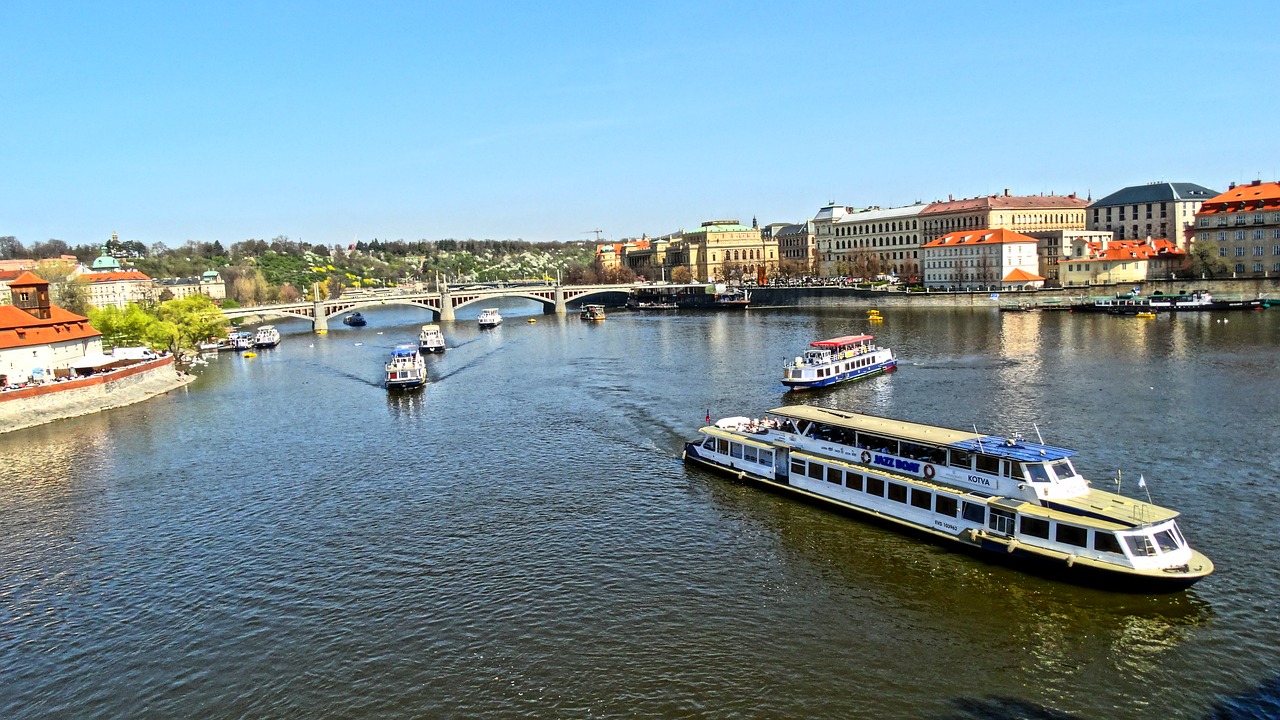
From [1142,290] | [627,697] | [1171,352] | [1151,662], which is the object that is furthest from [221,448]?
[1142,290]

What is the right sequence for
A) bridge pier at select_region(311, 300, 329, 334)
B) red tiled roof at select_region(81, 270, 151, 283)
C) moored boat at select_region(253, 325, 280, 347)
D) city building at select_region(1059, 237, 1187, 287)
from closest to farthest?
moored boat at select_region(253, 325, 280, 347) < city building at select_region(1059, 237, 1187, 287) < bridge pier at select_region(311, 300, 329, 334) < red tiled roof at select_region(81, 270, 151, 283)

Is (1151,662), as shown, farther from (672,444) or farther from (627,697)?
(672,444)

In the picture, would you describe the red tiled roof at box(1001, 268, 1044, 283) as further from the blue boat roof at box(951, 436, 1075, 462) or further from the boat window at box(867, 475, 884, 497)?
the boat window at box(867, 475, 884, 497)

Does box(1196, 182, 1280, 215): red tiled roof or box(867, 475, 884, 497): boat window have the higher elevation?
box(1196, 182, 1280, 215): red tiled roof

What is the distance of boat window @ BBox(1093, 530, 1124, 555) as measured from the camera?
22.9 m

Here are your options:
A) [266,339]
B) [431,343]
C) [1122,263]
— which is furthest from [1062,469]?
[1122,263]

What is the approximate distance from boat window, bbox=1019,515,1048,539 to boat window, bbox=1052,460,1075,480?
1.96 m

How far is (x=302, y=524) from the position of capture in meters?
31.5

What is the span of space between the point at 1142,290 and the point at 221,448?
106 m

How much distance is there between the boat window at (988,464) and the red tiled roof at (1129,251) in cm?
10150

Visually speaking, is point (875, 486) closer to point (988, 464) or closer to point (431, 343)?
point (988, 464)

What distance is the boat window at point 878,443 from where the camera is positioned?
30297 mm

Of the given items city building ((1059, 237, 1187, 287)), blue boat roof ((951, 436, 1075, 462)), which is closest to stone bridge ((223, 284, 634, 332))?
city building ((1059, 237, 1187, 287))

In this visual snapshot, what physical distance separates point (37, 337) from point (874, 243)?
14185 centimetres
